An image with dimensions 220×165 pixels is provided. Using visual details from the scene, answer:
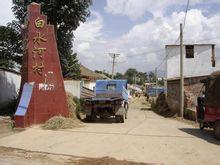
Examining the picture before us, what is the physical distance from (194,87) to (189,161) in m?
20.2

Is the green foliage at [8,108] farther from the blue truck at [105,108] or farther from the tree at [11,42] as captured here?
the blue truck at [105,108]

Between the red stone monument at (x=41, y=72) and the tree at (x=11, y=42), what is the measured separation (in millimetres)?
9408

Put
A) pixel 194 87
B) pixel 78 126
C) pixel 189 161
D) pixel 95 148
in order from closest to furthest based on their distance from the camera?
1. pixel 189 161
2. pixel 95 148
3. pixel 78 126
4. pixel 194 87

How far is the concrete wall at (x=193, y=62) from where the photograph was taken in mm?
45125

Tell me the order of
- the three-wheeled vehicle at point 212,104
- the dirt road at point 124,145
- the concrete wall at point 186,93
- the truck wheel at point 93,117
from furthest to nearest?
1. the concrete wall at point 186,93
2. the truck wheel at point 93,117
3. the three-wheeled vehicle at point 212,104
4. the dirt road at point 124,145

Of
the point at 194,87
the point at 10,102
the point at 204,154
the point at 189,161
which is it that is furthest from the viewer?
the point at 194,87

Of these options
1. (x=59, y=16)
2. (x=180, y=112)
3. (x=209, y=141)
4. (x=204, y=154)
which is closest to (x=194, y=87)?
(x=180, y=112)

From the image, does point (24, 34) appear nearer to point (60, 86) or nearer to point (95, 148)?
point (60, 86)

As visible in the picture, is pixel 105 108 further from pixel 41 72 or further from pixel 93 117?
pixel 41 72

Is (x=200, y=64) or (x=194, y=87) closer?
(x=194, y=87)

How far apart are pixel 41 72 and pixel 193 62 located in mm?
29669

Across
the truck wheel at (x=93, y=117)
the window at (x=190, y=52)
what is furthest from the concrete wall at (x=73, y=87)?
the window at (x=190, y=52)

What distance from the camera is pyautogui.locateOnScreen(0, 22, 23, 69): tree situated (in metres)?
28.5

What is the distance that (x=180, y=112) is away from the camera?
2747 centimetres
